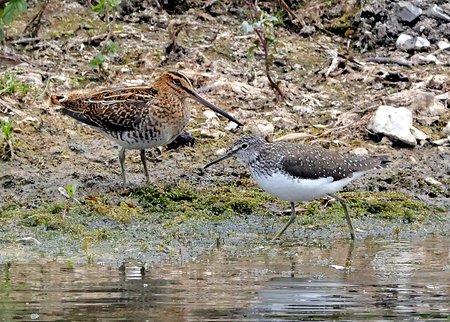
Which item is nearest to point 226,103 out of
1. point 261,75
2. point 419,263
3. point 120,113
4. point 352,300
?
point 261,75

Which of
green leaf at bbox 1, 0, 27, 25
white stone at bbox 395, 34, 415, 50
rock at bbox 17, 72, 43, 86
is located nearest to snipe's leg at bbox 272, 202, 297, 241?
green leaf at bbox 1, 0, 27, 25

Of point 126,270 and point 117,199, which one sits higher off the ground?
point 117,199

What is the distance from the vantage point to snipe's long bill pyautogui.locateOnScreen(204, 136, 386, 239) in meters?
9.88

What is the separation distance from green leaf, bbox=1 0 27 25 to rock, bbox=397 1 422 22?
623cm

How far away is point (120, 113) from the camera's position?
10828 mm

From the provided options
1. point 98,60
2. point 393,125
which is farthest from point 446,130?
point 98,60

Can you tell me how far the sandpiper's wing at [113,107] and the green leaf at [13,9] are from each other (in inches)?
98.5

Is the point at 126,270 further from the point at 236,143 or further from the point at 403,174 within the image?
the point at 403,174

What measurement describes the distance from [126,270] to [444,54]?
603 cm

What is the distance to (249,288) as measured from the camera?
8.10m

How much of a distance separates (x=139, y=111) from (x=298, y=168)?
70.0 inches

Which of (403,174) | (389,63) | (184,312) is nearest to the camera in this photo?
(184,312)

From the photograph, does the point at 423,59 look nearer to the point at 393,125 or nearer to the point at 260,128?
the point at 393,125

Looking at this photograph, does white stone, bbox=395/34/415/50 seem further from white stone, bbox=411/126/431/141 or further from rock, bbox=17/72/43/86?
rock, bbox=17/72/43/86
